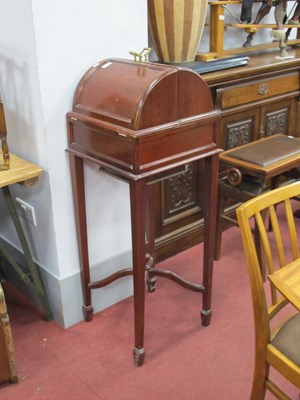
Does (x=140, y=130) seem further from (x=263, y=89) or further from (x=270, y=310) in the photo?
(x=263, y=89)

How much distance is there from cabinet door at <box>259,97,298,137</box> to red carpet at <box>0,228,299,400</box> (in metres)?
1.00

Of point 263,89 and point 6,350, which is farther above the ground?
point 263,89

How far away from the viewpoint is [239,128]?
2660 mm

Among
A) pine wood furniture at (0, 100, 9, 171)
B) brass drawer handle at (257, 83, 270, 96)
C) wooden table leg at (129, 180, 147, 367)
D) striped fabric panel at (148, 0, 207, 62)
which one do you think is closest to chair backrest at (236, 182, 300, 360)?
wooden table leg at (129, 180, 147, 367)

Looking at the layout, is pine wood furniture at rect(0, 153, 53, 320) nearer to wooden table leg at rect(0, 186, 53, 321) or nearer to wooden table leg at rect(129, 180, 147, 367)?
wooden table leg at rect(0, 186, 53, 321)

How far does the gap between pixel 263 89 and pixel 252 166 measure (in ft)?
1.98

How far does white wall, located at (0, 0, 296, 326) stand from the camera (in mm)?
1701

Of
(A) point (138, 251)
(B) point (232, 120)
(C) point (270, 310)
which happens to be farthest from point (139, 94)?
(B) point (232, 120)

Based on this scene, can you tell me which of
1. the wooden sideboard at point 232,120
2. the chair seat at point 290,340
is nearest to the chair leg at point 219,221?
the wooden sideboard at point 232,120

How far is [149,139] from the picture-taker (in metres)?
1.56

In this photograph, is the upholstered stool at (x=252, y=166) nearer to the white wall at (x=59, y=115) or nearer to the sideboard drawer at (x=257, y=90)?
the sideboard drawer at (x=257, y=90)

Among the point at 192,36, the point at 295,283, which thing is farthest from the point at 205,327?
the point at 192,36

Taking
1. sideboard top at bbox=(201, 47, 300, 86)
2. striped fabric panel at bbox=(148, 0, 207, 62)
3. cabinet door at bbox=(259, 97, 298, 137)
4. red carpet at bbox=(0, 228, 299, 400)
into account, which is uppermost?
striped fabric panel at bbox=(148, 0, 207, 62)

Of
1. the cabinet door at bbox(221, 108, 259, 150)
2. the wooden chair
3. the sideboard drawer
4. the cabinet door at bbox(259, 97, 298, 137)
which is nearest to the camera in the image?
the wooden chair
